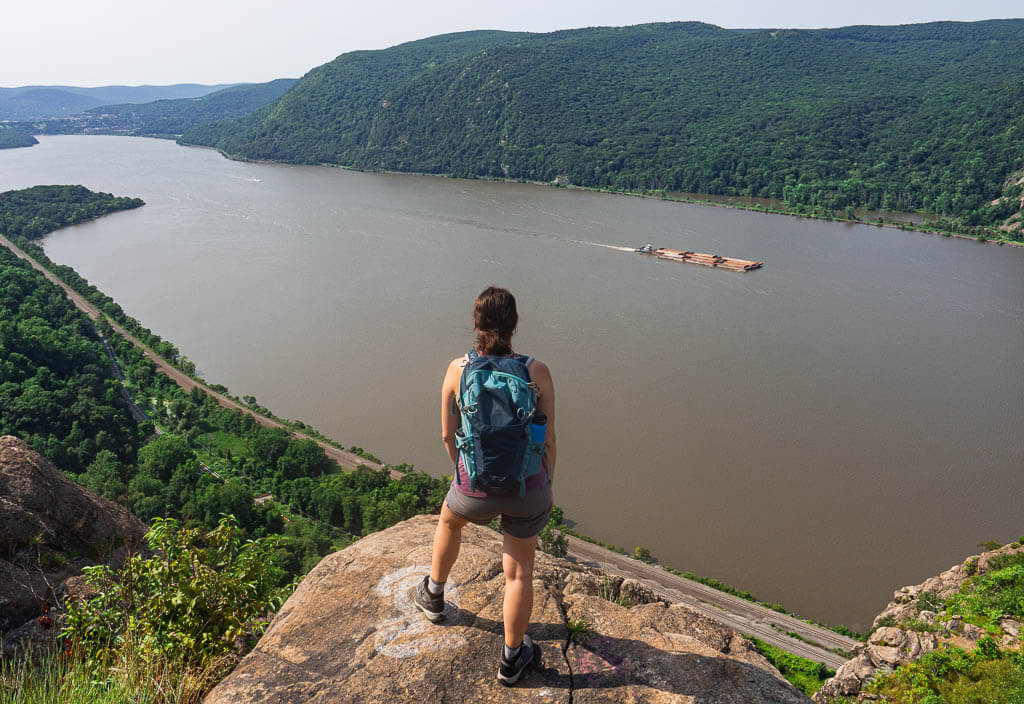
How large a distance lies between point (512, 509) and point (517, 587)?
305 mm

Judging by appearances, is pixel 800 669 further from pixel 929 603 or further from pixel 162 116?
pixel 162 116

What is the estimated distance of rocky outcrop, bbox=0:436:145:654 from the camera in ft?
10.6

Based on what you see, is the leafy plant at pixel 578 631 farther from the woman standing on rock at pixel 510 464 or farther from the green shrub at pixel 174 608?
the green shrub at pixel 174 608

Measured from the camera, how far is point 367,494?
1655cm

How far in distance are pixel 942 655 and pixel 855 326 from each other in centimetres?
2281

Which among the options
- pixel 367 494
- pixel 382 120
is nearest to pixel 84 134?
pixel 382 120

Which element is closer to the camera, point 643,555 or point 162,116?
point 643,555

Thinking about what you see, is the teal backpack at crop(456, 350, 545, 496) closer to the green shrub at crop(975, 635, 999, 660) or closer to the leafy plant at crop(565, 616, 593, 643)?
the leafy plant at crop(565, 616, 593, 643)

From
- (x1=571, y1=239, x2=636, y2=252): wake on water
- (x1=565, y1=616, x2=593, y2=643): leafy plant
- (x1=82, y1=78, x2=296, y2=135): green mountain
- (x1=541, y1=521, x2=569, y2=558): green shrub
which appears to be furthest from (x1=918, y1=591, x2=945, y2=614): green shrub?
(x1=82, y1=78, x2=296, y2=135): green mountain

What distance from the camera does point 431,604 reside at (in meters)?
2.61

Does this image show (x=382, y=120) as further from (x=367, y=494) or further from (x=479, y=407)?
(x=479, y=407)

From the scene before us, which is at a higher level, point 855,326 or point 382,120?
point 382,120

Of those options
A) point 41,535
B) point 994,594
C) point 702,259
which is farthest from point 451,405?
point 702,259

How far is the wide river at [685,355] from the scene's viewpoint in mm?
15148
